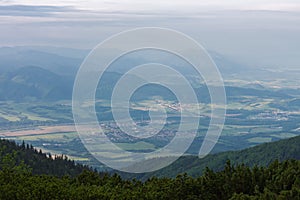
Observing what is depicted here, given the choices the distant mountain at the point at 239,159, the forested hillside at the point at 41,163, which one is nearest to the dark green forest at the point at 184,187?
the forested hillside at the point at 41,163

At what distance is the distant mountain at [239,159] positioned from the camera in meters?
78.2

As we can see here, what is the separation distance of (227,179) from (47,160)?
189ft

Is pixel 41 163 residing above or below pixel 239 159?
below

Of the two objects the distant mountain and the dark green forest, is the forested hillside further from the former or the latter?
the dark green forest

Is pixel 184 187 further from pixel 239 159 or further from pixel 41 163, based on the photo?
pixel 239 159

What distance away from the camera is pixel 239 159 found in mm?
82938

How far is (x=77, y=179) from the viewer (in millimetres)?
23516

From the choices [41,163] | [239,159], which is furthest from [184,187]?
[239,159]

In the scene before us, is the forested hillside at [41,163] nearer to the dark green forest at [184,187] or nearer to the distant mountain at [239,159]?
the distant mountain at [239,159]

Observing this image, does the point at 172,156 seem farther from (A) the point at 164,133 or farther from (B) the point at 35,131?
(B) the point at 35,131

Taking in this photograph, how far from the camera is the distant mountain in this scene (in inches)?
3081

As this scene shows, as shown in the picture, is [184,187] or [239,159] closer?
[184,187]

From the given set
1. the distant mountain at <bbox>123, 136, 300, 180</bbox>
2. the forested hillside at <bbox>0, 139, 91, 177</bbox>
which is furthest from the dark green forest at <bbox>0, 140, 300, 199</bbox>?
the distant mountain at <bbox>123, 136, 300, 180</bbox>

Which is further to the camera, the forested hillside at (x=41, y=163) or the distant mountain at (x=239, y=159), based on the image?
the distant mountain at (x=239, y=159)
